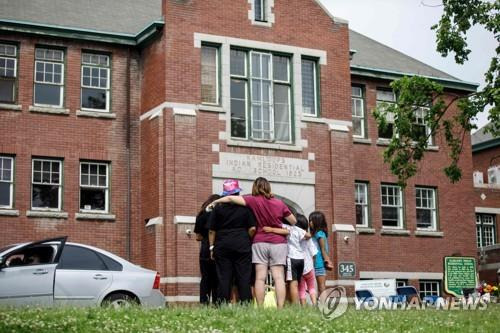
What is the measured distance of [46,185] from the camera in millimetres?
26703

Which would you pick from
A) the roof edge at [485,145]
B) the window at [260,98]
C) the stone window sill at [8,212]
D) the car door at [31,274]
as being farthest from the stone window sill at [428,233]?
the car door at [31,274]

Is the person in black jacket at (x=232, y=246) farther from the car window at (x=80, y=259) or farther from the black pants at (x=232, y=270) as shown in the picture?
the car window at (x=80, y=259)

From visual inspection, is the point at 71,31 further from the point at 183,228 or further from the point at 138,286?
the point at 138,286

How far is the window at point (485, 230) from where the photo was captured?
37.6 m

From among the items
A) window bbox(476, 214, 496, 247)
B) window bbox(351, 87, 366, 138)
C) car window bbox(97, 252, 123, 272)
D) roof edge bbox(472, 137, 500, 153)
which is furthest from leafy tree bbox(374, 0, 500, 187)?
roof edge bbox(472, 137, 500, 153)

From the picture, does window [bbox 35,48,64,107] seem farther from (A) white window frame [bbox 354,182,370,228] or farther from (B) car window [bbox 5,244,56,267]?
(B) car window [bbox 5,244,56,267]

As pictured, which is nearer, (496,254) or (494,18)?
(494,18)

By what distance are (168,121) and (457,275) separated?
961 cm

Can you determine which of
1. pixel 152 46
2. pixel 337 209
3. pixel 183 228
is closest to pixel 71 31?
pixel 152 46

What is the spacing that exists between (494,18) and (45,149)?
12.9 meters

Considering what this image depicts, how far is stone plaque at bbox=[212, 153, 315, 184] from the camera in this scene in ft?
87.6

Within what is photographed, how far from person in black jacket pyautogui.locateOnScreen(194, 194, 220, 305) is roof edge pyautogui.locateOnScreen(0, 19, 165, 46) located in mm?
12720

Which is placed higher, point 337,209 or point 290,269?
point 337,209

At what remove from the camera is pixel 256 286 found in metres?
14.5
